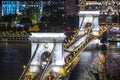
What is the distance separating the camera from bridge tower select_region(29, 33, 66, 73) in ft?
67.5

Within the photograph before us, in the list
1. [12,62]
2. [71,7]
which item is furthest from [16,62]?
[71,7]

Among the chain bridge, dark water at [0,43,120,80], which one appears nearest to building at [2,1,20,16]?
dark water at [0,43,120,80]

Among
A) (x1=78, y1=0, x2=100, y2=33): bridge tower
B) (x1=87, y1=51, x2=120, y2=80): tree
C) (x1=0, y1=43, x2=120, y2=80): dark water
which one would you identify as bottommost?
(x1=0, y1=43, x2=120, y2=80): dark water

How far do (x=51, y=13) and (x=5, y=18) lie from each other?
472cm

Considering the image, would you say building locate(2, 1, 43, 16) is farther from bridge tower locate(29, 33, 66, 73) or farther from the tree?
bridge tower locate(29, 33, 66, 73)

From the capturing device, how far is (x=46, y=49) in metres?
21.1

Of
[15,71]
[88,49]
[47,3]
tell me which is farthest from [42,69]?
[47,3]

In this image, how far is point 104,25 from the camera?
41.6m

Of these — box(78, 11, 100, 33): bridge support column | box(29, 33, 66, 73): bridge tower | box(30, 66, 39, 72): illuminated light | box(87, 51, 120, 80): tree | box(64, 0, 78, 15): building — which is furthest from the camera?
box(64, 0, 78, 15): building

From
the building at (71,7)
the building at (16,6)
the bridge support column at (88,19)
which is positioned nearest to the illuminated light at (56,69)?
the bridge support column at (88,19)

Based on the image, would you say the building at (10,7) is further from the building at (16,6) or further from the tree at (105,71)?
the tree at (105,71)

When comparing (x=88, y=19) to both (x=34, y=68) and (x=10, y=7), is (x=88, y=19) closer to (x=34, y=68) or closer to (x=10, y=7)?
(x=34, y=68)

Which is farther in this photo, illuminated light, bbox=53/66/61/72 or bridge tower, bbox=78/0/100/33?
bridge tower, bbox=78/0/100/33

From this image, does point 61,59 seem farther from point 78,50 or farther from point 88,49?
point 88,49
